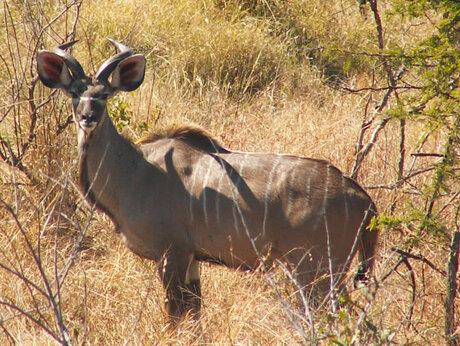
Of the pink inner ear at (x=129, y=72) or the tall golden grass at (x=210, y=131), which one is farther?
the pink inner ear at (x=129, y=72)

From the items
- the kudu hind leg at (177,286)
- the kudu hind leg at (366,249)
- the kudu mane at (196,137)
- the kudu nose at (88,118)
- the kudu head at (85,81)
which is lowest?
the kudu hind leg at (177,286)

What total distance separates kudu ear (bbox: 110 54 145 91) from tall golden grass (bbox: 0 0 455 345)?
0.93ft

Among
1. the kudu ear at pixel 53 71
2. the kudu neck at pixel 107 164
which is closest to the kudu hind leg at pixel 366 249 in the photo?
the kudu neck at pixel 107 164

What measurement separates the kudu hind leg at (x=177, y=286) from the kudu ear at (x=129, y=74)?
966 mm

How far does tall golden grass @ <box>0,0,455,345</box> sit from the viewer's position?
127 inches

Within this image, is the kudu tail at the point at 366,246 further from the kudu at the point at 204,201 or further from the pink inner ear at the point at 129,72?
the pink inner ear at the point at 129,72

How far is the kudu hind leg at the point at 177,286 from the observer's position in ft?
11.9

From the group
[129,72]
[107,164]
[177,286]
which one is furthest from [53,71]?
[177,286]

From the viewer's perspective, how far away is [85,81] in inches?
152

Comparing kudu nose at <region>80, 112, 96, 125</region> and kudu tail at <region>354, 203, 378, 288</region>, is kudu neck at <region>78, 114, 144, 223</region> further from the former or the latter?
kudu tail at <region>354, 203, 378, 288</region>

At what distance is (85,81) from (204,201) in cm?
88

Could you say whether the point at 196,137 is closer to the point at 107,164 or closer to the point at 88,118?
the point at 107,164

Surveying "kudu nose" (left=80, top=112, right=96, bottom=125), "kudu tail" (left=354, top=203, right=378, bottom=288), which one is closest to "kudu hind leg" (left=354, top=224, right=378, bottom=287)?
"kudu tail" (left=354, top=203, right=378, bottom=288)

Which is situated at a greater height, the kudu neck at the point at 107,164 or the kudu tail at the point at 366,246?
the kudu neck at the point at 107,164
